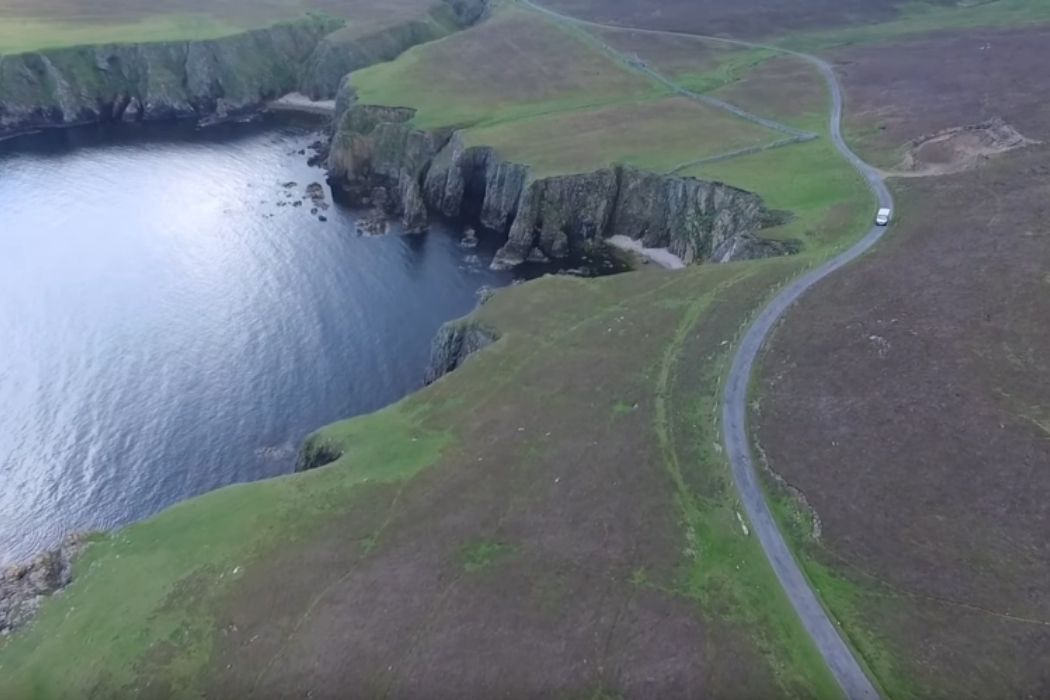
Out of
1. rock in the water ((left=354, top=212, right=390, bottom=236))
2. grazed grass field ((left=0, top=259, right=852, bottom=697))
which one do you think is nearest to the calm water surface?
rock in the water ((left=354, top=212, right=390, bottom=236))

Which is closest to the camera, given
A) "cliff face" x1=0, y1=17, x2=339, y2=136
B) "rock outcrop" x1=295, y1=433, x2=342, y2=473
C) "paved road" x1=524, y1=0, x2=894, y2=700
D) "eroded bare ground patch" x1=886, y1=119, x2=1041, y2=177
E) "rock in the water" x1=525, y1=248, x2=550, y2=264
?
"paved road" x1=524, y1=0, x2=894, y2=700

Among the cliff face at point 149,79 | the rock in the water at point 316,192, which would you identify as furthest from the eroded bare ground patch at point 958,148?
the cliff face at point 149,79

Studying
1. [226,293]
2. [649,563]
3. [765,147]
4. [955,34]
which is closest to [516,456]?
[649,563]

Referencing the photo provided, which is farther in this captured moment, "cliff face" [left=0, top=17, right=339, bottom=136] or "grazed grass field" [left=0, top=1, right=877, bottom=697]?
"cliff face" [left=0, top=17, right=339, bottom=136]

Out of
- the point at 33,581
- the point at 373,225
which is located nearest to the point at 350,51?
the point at 373,225

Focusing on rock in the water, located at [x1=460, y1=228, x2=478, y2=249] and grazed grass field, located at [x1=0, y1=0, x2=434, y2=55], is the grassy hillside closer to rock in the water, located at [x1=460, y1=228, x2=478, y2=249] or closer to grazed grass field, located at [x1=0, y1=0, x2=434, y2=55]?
rock in the water, located at [x1=460, y1=228, x2=478, y2=249]

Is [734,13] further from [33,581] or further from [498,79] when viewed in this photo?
[33,581]

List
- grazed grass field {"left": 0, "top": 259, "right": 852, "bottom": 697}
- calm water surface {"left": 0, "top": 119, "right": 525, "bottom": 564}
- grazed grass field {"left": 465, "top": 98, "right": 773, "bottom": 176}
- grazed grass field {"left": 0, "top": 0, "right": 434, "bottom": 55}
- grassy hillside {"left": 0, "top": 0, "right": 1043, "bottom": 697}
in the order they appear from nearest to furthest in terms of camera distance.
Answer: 1. grassy hillside {"left": 0, "top": 0, "right": 1043, "bottom": 697}
2. grazed grass field {"left": 0, "top": 259, "right": 852, "bottom": 697}
3. calm water surface {"left": 0, "top": 119, "right": 525, "bottom": 564}
4. grazed grass field {"left": 465, "top": 98, "right": 773, "bottom": 176}
5. grazed grass field {"left": 0, "top": 0, "right": 434, "bottom": 55}

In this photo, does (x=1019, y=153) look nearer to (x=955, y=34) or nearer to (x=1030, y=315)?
(x=1030, y=315)

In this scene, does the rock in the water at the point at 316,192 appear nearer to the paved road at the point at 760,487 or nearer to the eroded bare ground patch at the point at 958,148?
the paved road at the point at 760,487
